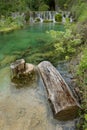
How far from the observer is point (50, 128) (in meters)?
4.90

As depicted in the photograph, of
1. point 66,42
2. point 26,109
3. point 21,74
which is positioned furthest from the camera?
point 66,42

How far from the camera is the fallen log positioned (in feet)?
17.4

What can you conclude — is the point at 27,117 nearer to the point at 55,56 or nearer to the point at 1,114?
the point at 1,114

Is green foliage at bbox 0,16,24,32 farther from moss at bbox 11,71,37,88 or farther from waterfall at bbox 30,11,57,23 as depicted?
moss at bbox 11,71,37,88

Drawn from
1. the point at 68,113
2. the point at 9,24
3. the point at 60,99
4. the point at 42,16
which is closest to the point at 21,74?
the point at 60,99

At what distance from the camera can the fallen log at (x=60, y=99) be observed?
530 centimetres

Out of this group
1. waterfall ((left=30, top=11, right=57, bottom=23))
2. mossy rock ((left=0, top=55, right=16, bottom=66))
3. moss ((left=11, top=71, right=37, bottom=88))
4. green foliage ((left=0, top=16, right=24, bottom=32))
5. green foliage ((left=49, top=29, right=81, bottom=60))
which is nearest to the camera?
moss ((left=11, top=71, right=37, bottom=88))

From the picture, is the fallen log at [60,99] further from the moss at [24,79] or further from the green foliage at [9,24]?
the green foliage at [9,24]

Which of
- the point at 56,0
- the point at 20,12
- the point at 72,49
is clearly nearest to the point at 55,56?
the point at 72,49

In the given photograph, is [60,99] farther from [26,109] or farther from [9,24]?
[9,24]

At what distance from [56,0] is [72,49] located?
27.7 metres

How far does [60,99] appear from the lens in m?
5.62

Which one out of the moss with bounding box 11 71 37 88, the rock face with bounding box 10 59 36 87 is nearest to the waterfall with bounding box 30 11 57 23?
the rock face with bounding box 10 59 36 87

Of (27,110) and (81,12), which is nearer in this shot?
(27,110)
